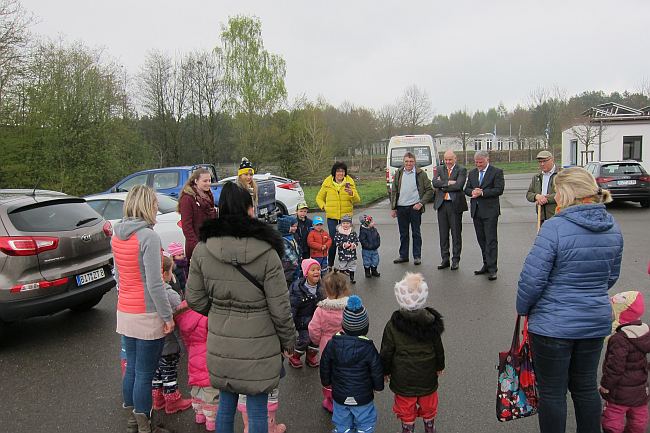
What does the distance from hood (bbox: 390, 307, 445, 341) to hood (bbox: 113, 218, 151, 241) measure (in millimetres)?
1883

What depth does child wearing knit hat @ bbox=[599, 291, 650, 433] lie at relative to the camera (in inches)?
124

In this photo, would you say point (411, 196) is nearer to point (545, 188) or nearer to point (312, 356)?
point (545, 188)

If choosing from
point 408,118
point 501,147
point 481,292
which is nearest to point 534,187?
point 481,292

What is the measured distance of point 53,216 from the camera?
5613 mm

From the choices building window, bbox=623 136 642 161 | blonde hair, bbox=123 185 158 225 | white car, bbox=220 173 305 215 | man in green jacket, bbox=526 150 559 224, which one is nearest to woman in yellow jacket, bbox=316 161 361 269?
man in green jacket, bbox=526 150 559 224

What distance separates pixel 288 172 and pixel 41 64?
20656mm

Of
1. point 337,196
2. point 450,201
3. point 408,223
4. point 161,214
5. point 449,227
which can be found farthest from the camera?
point 161,214

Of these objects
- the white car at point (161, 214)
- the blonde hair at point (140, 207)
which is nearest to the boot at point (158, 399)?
the blonde hair at point (140, 207)

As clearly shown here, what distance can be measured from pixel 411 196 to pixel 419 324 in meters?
5.38

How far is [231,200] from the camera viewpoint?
281 centimetres

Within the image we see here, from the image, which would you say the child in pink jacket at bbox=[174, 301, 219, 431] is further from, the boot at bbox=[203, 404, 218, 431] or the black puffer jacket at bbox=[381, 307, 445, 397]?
the black puffer jacket at bbox=[381, 307, 445, 397]

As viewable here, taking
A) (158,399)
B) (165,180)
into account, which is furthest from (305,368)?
(165,180)

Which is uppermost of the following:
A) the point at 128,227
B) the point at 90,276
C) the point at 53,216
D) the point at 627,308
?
the point at 128,227

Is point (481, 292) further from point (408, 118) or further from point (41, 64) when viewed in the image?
point (408, 118)
